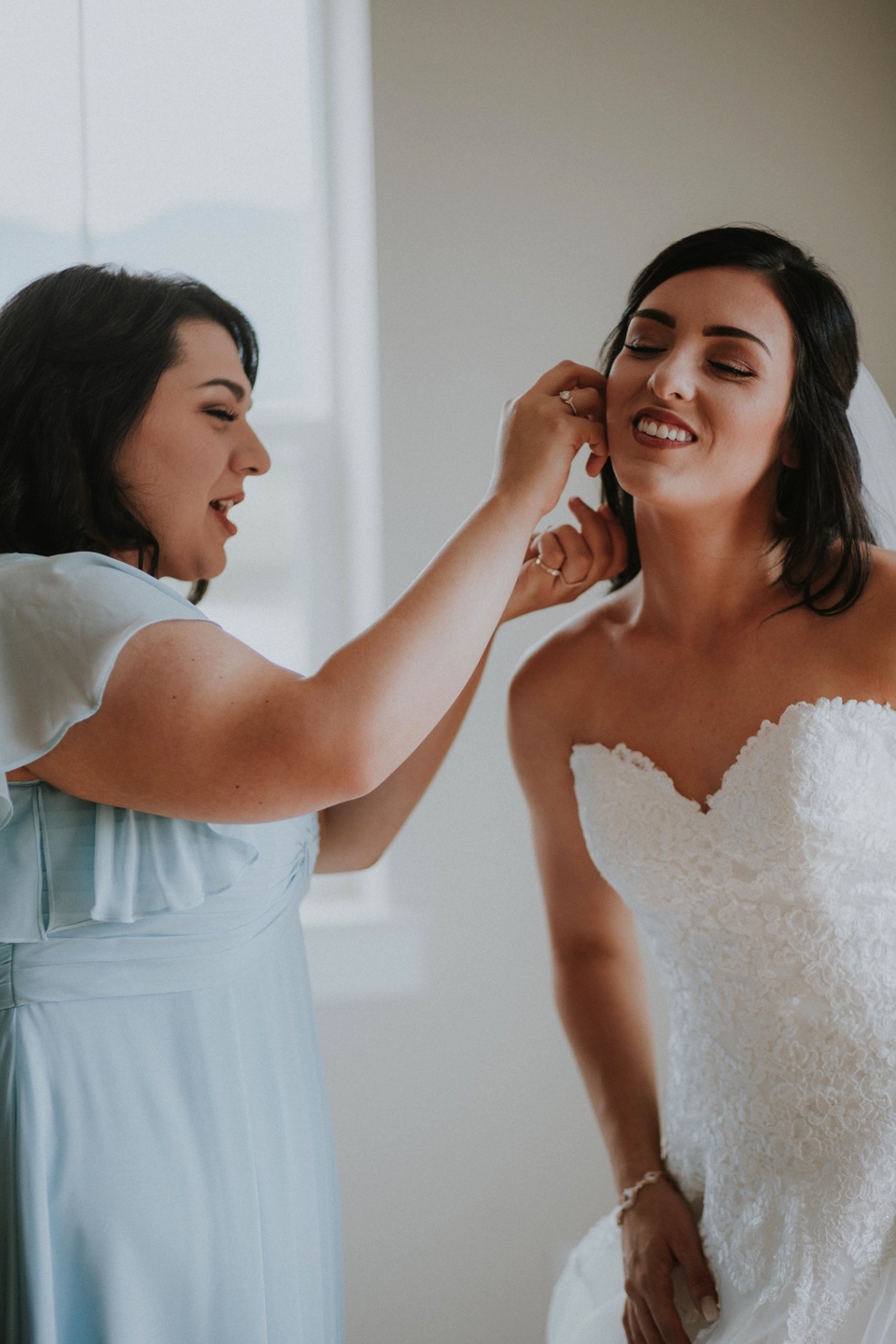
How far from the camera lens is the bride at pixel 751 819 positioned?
47.0 inches

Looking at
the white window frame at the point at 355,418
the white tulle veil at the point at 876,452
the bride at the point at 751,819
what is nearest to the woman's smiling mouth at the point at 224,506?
the bride at the point at 751,819

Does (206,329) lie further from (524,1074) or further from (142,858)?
(524,1074)

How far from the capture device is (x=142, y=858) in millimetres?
1063

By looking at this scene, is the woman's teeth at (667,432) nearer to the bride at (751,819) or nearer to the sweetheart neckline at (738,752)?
the bride at (751,819)

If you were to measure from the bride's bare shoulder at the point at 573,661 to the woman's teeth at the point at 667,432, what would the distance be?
1.09ft

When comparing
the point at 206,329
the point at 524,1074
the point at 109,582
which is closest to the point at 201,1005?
the point at 109,582

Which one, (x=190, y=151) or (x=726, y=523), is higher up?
(x=190, y=151)

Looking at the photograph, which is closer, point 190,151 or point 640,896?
point 640,896

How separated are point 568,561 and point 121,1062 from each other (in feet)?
2.53

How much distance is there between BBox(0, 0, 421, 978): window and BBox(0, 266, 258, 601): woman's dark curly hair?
1027mm

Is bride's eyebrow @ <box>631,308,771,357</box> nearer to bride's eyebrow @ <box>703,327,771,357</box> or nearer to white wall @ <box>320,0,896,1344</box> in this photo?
bride's eyebrow @ <box>703,327,771,357</box>

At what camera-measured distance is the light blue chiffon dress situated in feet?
3.33

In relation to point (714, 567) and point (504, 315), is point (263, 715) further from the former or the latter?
point (504, 315)

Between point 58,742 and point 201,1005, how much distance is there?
1.07ft
